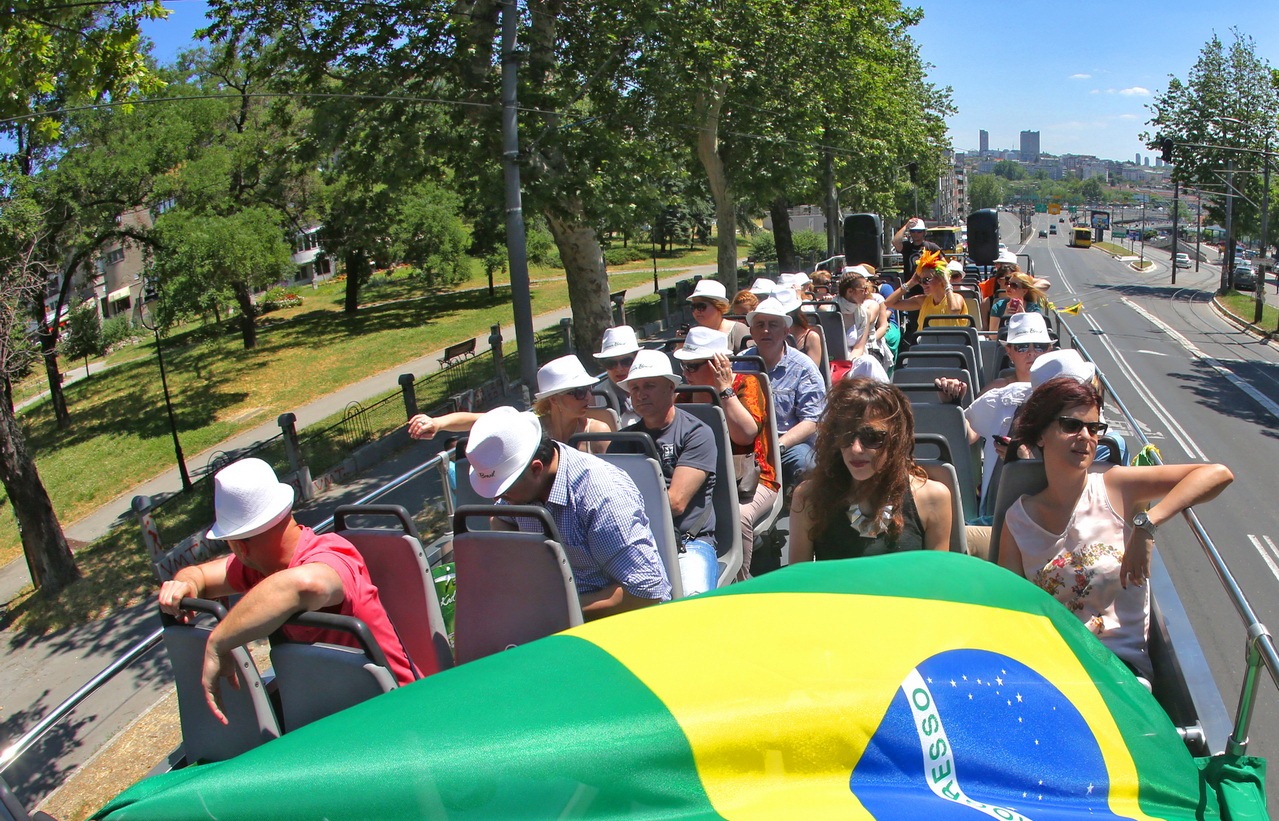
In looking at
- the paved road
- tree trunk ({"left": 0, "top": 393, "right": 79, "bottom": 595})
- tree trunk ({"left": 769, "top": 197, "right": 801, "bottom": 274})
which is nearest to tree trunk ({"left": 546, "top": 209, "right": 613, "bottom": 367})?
tree trunk ({"left": 0, "top": 393, "right": 79, "bottom": 595})

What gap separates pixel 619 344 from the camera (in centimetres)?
605

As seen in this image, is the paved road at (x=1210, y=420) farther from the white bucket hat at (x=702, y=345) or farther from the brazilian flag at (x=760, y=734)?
the brazilian flag at (x=760, y=734)

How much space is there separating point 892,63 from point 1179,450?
26.4 metres

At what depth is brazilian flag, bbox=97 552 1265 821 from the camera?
1976 mm

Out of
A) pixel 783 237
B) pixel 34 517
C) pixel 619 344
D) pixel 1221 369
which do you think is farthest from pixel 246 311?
pixel 1221 369

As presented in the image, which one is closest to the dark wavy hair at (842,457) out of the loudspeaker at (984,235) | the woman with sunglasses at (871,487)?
the woman with sunglasses at (871,487)

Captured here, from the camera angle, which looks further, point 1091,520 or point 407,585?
point 407,585

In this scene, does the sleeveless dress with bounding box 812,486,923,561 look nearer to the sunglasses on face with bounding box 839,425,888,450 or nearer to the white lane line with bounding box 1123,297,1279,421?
the sunglasses on face with bounding box 839,425,888,450

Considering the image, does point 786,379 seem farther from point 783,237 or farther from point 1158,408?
point 783,237

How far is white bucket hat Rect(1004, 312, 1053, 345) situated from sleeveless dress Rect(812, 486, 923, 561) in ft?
7.97

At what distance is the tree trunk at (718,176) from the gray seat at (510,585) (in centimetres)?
2078

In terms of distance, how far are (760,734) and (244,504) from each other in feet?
6.28

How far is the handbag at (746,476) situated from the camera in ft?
18.4

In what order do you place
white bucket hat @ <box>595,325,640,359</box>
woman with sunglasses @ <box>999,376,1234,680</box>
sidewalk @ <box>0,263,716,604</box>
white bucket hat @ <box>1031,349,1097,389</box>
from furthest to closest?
1. sidewalk @ <box>0,263,716,604</box>
2. white bucket hat @ <box>595,325,640,359</box>
3. white bucket hat @ <box>1031,349,1097,389</box>
4. woman with sunglasses @ <box>999,376,1234,680</box>
